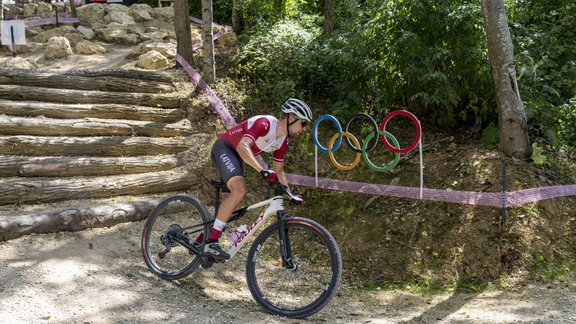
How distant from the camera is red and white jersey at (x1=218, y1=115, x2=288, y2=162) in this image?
18.5 feet

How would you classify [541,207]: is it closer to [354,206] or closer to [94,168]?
[354,206]

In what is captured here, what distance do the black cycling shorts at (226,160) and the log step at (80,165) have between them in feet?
10.8

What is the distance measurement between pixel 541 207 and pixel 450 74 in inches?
99.5

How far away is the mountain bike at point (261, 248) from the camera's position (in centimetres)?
544

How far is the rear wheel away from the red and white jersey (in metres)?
0.86

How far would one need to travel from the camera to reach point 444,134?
31.0 feet

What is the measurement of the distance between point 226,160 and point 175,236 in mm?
1114

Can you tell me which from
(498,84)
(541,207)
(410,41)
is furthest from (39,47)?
(541,207)

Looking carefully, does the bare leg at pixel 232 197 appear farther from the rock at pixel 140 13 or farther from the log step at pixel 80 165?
the rock at pixel 140 13

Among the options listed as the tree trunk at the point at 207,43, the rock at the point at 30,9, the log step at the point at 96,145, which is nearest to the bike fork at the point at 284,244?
the log step at the point at 96,145

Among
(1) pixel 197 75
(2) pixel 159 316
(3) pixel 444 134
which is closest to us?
(2) pixel 159 316

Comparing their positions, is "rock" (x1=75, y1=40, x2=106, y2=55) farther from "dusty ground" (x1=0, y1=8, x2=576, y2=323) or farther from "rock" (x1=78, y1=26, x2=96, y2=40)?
"dusty ground" (x1=0, y1=8, x2=576, y2=323)

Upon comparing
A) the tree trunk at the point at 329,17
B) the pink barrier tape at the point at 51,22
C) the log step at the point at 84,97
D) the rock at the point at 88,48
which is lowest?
the log step at the point at 84,97

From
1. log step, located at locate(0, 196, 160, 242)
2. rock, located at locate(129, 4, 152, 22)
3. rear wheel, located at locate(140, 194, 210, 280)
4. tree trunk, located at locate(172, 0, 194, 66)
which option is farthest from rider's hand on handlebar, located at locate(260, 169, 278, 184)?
rock, located at locate(129, 4, 152, 22)
